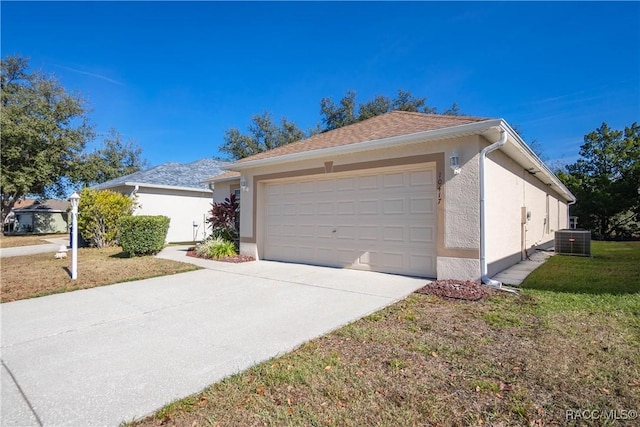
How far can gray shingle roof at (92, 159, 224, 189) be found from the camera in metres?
16.4

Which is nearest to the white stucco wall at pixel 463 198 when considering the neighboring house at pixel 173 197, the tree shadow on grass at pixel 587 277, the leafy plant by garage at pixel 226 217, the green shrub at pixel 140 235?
the tree shadow on grass at pixel 587 277

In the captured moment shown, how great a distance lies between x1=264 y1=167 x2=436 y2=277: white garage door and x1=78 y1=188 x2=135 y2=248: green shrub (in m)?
7.59

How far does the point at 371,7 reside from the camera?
10141 millimetres

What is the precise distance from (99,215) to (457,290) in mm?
13679

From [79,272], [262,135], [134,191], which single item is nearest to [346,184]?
[79,272]

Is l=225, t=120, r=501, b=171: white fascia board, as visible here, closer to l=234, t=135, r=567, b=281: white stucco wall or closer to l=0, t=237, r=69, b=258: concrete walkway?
l=234, t=135, r=567, b=281: white stucco wall

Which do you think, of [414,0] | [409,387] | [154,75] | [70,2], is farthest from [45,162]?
[409,387]

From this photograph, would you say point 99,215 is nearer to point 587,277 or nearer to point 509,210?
point 509,210

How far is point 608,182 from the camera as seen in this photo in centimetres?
2194

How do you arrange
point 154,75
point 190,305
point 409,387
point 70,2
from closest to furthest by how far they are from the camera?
point 409,387, point 190,305, point 70,2, point 154,75

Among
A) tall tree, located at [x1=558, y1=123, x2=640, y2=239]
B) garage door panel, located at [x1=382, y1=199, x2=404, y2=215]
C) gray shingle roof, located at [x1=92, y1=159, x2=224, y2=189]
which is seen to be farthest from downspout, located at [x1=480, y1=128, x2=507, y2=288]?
tall tree, located at [x1=558, y1=123, x2=640, y2=239]

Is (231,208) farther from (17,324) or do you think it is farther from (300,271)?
(17,324)

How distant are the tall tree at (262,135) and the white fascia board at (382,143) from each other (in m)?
22.9

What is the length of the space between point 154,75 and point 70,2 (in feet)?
19.7
